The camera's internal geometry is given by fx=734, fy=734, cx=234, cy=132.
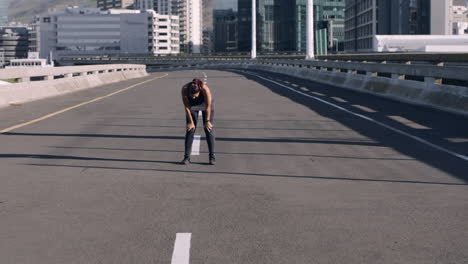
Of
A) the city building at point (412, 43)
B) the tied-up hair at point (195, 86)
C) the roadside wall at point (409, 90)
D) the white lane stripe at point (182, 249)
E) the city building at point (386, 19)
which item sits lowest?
the white lane stripe at point (182, 249)

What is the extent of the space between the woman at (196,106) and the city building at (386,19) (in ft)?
466

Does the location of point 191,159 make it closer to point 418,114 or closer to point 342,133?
point 342,133

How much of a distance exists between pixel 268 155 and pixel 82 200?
157 inches

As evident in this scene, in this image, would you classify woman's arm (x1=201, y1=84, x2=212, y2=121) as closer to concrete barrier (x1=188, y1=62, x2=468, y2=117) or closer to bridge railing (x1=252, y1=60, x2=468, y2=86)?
concrete barrier (x1=188, y1=62, x2=468, y2=117)

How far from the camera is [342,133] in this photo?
13742 millimetres

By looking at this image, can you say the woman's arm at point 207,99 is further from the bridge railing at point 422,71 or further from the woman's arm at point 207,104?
the bridge railing at point 422,71

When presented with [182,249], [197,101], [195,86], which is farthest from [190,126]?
[182,249]

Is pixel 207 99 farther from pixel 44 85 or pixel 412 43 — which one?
pixel 412 43

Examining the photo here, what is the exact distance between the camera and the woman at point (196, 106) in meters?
9.90

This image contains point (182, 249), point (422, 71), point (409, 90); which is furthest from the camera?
point (409, 90)

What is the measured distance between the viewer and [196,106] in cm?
1009

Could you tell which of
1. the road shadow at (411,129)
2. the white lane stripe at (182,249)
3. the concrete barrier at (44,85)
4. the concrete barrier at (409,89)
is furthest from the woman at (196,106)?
the concrete barrier at (44,85)

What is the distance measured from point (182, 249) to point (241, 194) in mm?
2334

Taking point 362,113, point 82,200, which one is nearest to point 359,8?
point 362,113
